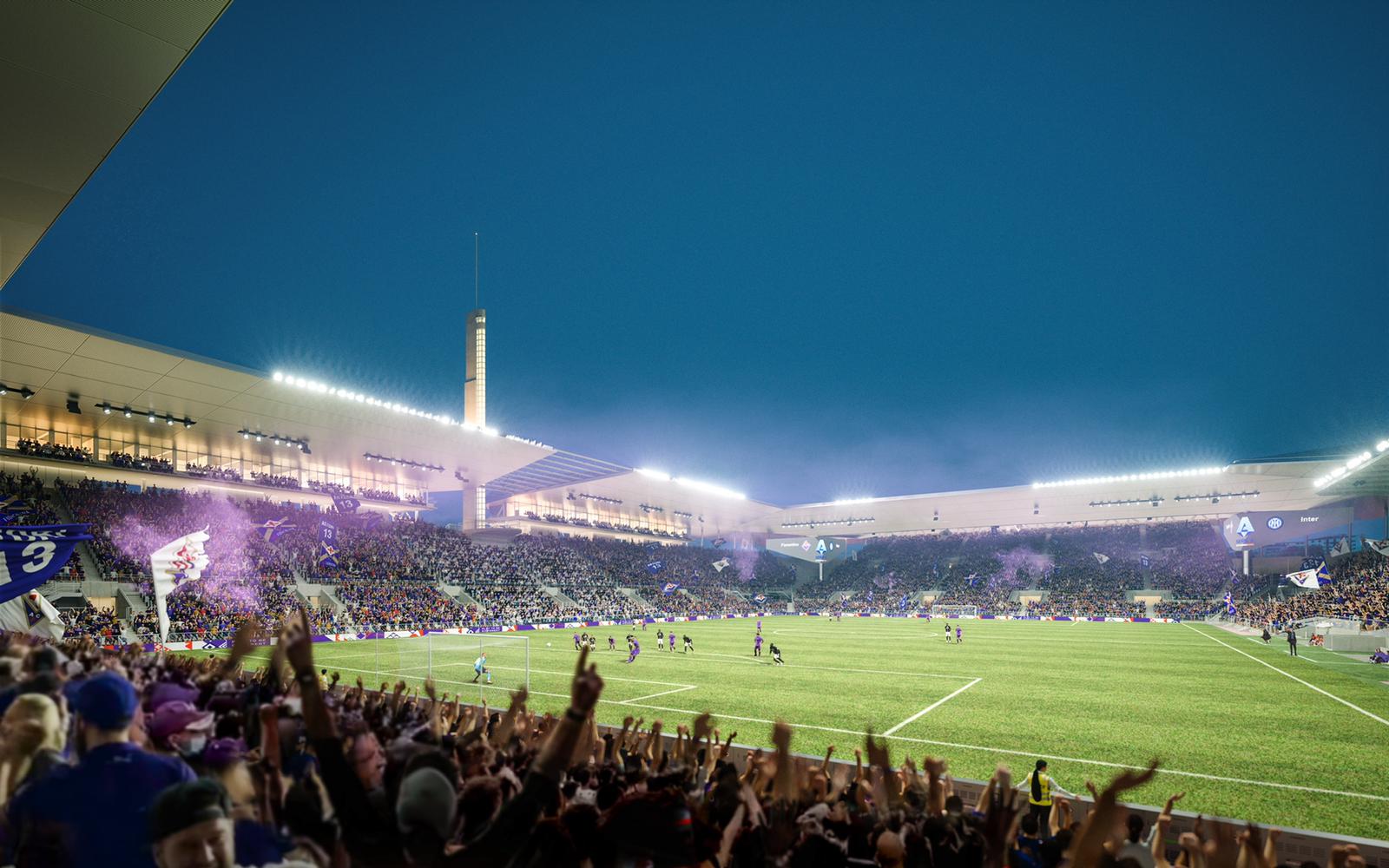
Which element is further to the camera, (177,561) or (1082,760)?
(177,561)

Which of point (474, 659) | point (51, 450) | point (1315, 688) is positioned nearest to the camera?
point (1315, 688)

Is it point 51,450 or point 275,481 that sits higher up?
point 51,450

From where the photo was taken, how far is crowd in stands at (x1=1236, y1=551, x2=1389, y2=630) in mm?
39625

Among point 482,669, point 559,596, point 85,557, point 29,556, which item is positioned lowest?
point 559,596

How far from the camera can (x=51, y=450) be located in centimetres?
4062

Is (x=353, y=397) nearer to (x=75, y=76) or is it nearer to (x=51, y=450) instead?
(x=51, y=450)

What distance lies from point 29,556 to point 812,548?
262ft

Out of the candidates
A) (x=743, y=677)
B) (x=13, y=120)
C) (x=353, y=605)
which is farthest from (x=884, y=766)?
(x=353, y=605)

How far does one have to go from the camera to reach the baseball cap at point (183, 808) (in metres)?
2.15

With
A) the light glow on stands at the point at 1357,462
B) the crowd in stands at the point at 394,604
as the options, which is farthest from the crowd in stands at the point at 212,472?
the light glow on stands at the point at 1357,462

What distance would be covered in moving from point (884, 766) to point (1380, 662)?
35422mm

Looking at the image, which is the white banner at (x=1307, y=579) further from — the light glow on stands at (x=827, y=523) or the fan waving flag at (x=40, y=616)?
the light glow on stands at (x=827, y=523)

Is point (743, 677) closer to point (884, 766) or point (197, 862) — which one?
point (884, 766)

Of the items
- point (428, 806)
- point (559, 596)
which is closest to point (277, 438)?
point (559, 596)
